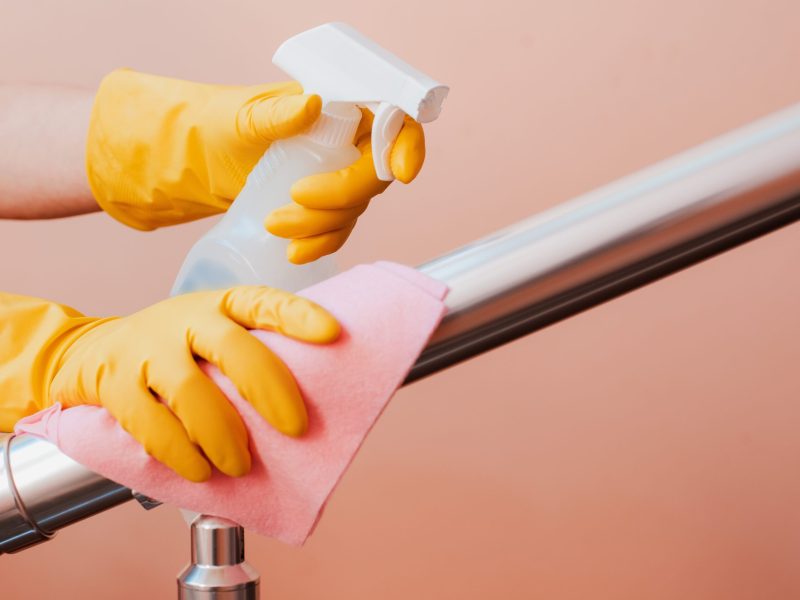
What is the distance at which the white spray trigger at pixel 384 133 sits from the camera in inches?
23.8

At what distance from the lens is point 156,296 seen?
1.60m

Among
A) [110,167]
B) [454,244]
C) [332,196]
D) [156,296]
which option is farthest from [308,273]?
[156,296]

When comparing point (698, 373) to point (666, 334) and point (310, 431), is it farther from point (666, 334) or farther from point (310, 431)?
point (310, 431)

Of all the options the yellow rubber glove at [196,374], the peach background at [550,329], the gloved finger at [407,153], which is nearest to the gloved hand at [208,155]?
the gloved finger at [407,153]

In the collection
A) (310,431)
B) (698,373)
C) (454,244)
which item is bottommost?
(310,431)

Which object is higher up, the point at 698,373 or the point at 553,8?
the point at 553,8

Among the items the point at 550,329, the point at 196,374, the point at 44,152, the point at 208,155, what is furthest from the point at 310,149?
the point at 550,329

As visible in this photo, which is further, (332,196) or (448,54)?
(448,54)

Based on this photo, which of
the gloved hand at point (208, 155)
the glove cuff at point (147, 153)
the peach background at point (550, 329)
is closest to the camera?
the gloved hand at point (208, 155)

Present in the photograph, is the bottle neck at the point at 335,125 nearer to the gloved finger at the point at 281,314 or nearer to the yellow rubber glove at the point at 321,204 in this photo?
the yellow rubber glove at the point at 321,204

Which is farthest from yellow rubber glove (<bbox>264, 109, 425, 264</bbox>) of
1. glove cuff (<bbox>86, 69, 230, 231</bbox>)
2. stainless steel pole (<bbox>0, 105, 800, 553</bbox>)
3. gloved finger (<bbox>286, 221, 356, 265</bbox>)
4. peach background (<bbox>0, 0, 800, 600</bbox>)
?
peach background (<bbox>0, 0, 800, 600</bbox>)

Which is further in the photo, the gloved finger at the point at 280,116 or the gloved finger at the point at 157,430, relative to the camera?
the gloved finger at the point at 280,116

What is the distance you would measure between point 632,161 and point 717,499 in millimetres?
508

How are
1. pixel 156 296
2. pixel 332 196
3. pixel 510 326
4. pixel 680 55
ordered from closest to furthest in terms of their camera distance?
1. pixel 510 326
2. pixel 332 196
3. pixel 680 55
4. pixel 156 296
